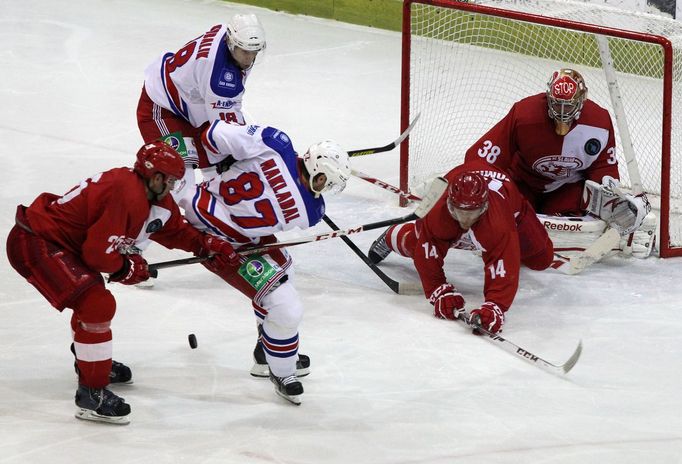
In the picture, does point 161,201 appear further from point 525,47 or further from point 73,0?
point 73,0

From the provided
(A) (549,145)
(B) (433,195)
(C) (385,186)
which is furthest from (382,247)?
(A) (549,145)

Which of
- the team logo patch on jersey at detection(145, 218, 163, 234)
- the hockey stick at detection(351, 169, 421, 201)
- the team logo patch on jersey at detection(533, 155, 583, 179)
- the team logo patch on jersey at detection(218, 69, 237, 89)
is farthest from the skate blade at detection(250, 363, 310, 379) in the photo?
the team logo patch on jersey at detection(533, 155, 583, 179)

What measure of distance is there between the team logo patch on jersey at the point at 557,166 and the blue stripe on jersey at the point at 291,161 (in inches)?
59.4

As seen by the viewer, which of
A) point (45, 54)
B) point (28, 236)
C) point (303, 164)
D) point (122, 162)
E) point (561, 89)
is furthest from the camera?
point (45, 54)

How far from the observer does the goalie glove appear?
500cm

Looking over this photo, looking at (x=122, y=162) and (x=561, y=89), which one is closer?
(x=561, y=89)

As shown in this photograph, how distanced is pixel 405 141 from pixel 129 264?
2453 mm

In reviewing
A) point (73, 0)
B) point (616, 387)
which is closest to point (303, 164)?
point (616, 387)

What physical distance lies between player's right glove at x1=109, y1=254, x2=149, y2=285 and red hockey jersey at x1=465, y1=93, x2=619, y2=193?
6.32 ft

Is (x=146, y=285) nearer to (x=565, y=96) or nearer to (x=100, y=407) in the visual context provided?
(x=100, y=407)

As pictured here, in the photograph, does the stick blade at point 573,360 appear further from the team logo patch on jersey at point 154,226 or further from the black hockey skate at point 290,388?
the team logo patch on jersey at point 154,226

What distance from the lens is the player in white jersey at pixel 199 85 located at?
15.4 ft

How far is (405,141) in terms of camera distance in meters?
5.84

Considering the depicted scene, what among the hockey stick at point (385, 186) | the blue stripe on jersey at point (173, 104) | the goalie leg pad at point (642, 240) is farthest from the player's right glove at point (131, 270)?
the goalie leg pad at point (642, 240)
